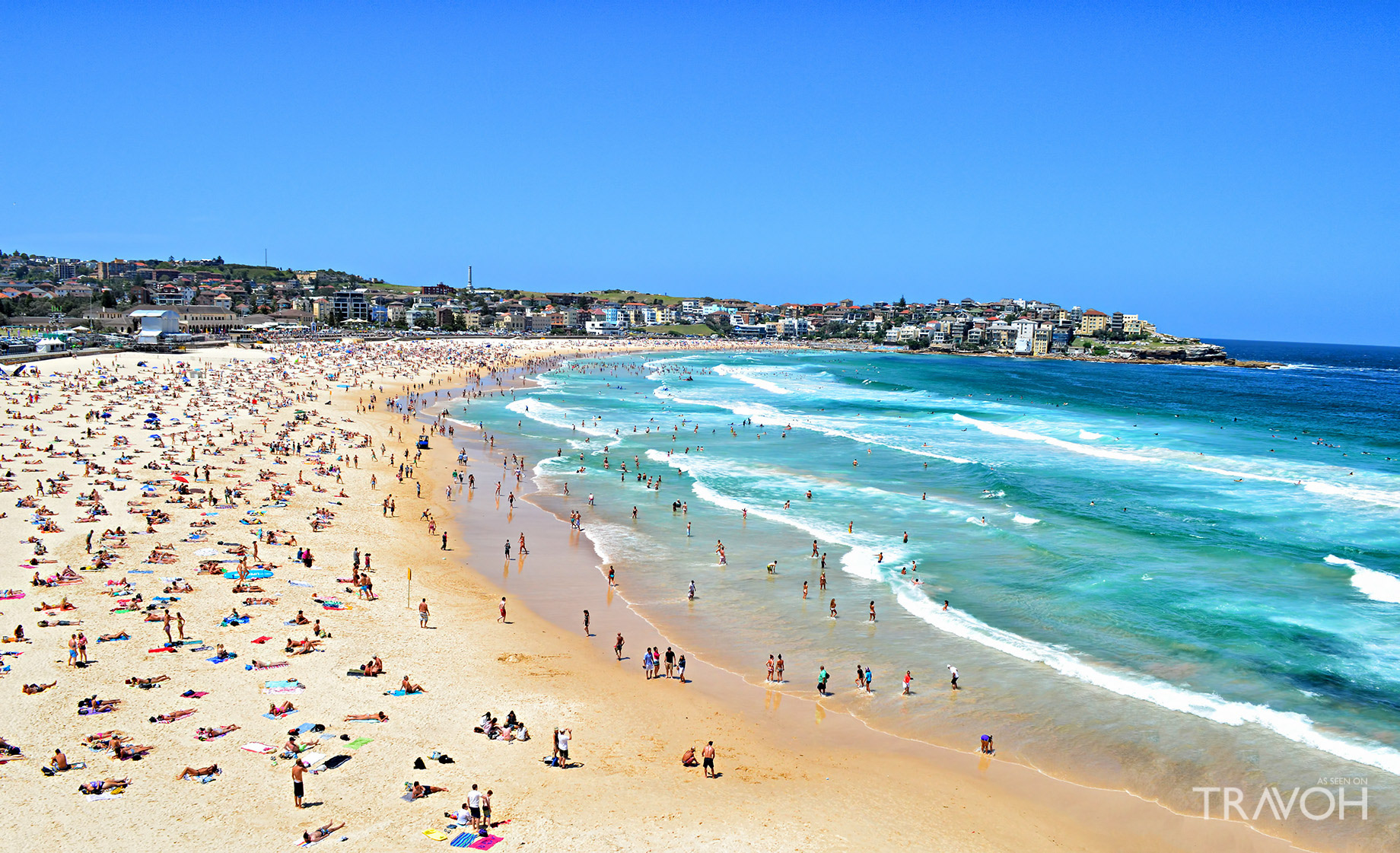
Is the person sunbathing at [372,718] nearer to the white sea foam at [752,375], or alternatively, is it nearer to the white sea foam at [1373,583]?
the white sea foam at [1373,583]

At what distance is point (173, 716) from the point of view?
1320cm

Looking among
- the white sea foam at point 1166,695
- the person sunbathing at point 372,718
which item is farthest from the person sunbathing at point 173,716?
the white sea foam at point 1166,695

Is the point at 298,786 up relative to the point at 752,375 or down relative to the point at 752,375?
down

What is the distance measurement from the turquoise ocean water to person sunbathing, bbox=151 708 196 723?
9.39 metres

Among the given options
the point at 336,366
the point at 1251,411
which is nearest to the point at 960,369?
the point at 1251,411

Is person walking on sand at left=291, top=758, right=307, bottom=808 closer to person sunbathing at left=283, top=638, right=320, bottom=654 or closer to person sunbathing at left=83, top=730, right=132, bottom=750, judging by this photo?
person sunbathing at left=83, top=730, right=132, bottom=750

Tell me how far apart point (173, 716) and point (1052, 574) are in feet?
67.5

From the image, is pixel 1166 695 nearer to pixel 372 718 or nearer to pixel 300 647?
pixel 372 718

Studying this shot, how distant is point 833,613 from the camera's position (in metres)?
19.7

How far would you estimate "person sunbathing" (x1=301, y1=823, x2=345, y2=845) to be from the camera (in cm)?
1049

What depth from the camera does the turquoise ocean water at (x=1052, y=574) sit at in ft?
47.6

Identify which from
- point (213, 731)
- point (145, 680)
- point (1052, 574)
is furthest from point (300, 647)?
point (1052, 574)

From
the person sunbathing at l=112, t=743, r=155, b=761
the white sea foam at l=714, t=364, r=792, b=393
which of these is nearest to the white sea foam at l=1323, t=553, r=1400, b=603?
the person sunbathing at l=112, t=743, r=155, b=761

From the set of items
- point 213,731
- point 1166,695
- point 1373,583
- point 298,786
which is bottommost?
point 1166,695
